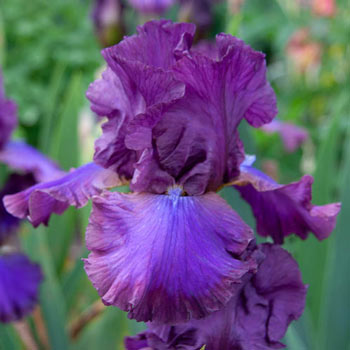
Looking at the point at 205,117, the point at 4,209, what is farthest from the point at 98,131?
the point at 205,117

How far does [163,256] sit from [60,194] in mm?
169

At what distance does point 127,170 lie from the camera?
1.99 ft

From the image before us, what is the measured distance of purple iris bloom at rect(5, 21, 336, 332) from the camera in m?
0.45

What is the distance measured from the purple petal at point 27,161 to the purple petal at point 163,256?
642mm

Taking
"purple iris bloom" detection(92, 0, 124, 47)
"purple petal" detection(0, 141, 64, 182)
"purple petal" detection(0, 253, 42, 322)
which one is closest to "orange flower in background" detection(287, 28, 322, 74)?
"purple iris bloom" detection(92, 0, 124, 47)

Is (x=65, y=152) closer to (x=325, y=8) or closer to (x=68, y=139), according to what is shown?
(x=68, y=139)

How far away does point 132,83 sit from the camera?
57 cm

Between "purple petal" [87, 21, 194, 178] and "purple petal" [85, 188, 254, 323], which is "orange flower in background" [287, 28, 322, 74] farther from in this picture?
"purple petal" [85, 188, 254, 323]

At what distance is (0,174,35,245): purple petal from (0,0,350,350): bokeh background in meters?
0.05

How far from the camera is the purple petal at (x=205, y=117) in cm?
52

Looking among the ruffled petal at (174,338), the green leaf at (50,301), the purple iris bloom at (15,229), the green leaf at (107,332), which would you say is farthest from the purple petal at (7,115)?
the ruffled petal at (174,338)

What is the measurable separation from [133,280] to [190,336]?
0.32 ft

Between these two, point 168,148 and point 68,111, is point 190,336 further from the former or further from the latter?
point 68,111

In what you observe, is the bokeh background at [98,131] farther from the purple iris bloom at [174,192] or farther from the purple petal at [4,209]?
the purple iris bloom at [174,192]
